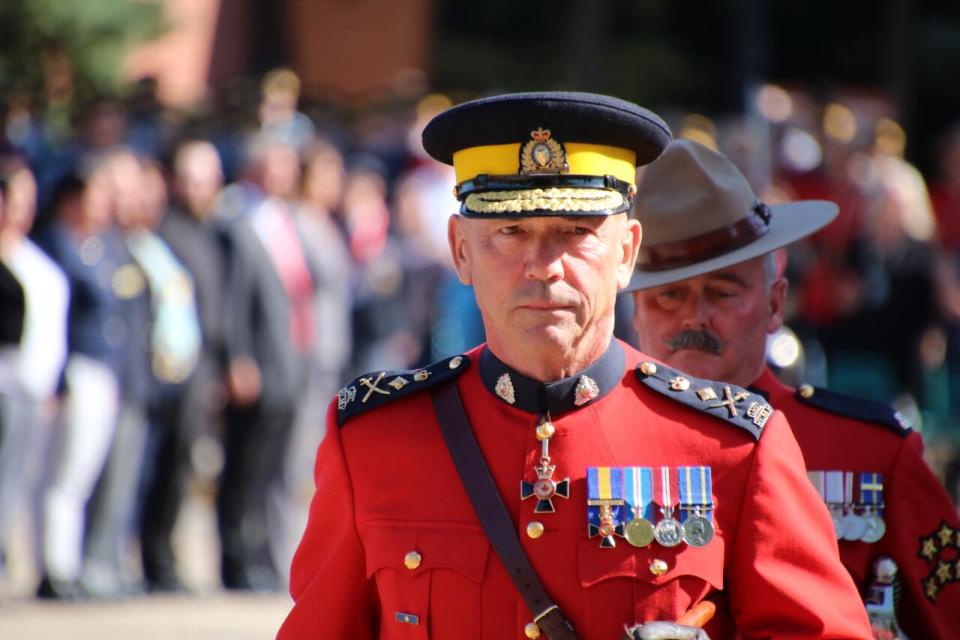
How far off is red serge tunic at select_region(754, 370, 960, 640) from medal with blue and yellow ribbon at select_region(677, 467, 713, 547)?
0.88 metres

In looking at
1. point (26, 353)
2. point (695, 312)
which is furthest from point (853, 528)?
point (26, 353)

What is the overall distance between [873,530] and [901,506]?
9 centimetres

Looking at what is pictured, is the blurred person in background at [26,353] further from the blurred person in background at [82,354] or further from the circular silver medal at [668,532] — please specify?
the circular silver medal at [668,532]

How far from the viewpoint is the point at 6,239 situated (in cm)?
901

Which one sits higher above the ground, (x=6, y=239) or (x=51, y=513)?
(x=6, y=239)

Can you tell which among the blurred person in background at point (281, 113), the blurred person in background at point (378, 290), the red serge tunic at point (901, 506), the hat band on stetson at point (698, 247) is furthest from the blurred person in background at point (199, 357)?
the red serge tunic at point (901, 506)

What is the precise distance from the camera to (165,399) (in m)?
9.66

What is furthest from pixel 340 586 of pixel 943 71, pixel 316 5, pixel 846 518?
pixel 943 71

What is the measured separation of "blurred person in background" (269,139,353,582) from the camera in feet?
33.1

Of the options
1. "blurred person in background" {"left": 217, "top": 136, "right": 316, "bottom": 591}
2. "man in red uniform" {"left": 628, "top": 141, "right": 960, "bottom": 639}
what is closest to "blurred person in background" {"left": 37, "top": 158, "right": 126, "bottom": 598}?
"blurred person in background" {"left": 217, "top": 136, "right": 316, "bottom": 591}

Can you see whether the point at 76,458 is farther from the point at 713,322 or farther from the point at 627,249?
the point at 627,249

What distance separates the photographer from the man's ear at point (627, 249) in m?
3.57

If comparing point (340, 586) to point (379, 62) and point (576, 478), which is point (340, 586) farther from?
point (379, 62)

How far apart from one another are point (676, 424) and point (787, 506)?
29cm
